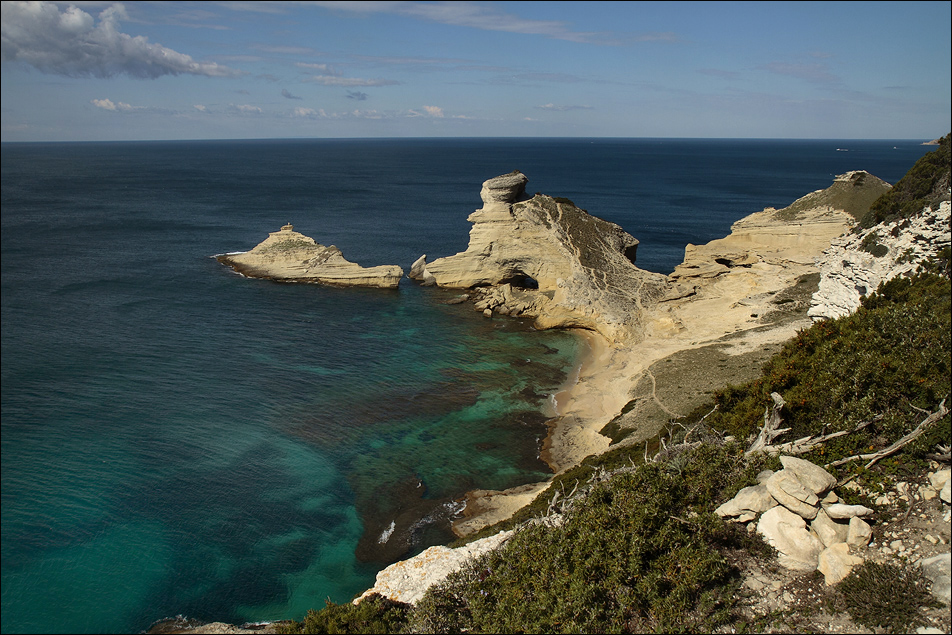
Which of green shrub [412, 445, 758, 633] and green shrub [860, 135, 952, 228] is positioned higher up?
green shrub [860, 135, 952, 228]

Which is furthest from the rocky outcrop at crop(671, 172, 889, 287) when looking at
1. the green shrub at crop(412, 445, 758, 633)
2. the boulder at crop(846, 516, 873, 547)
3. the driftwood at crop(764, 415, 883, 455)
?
the boulder at crop(846, 516, 873, 547)

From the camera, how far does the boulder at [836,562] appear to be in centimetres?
1030

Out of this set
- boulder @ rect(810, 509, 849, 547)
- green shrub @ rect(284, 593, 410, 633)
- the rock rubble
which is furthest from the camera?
green shrub @ rect(284, 593, 410, 633)

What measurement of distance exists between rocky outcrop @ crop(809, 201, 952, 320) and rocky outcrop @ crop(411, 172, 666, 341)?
56.7 feet

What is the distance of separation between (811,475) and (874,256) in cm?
1456

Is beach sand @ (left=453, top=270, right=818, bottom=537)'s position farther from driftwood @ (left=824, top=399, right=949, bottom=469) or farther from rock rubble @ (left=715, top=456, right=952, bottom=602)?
driftwood @ (left=824, top=399, right=949, bottom=469)

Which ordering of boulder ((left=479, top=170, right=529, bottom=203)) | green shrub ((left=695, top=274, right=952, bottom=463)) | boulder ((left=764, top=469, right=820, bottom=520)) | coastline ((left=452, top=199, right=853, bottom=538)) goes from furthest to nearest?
1. boulder ((left=479, top=170, right=529, bottom=203))
2. coastline ((left=452, top=199, right=853, bottom=538))
3. green shrub ((left=695, top=274, right=952, bottom=463))
4. boulder ((left=764, top=469, right=820, bottom=520))

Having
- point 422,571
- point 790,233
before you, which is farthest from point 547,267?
point 422,571

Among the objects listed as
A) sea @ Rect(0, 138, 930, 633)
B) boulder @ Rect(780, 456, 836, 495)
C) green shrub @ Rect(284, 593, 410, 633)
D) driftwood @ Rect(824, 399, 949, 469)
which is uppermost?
driftwood @ Rect(824, 399, 949, 469)

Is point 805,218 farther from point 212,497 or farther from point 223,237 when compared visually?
point 223,237

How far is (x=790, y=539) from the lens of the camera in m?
11.1

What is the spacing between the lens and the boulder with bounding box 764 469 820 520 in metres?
11.3

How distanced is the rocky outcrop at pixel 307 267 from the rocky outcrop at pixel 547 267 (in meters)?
5.01

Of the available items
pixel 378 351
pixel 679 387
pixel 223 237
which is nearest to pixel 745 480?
pixel 679 387
